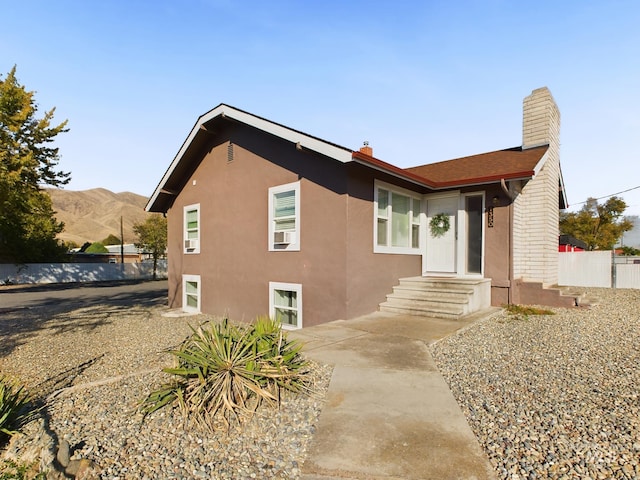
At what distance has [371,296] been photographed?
7891mm

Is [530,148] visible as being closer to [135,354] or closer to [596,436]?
[596,436]

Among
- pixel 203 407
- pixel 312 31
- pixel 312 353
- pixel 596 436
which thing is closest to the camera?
pixel 596 436

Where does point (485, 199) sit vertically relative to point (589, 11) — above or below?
below

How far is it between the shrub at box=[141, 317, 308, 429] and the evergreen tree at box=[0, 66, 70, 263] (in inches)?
776

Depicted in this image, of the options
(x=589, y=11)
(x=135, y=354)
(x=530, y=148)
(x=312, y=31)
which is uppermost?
(x=312, y=31)

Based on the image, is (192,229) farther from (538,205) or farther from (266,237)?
(538,205)

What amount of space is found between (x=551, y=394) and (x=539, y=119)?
29.4 ft

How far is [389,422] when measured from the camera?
9.46ft

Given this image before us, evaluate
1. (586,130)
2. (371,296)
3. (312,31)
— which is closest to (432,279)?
(371,296)

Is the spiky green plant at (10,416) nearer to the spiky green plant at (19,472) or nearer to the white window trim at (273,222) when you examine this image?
the spiky green plant at (19,472)

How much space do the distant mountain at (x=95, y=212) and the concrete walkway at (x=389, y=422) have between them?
109111 millimetres

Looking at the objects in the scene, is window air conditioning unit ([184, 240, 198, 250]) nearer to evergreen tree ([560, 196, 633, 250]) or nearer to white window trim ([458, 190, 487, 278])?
white window trim ([458, 190, 487, 278])

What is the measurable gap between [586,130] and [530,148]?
591 centimetres

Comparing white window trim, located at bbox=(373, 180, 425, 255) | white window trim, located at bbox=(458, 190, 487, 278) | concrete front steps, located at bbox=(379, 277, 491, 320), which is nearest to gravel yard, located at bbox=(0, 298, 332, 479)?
concrete front steps, located at bbox=(379, 277, 491, 320)
